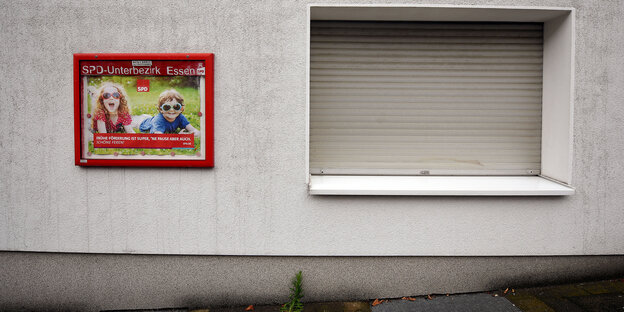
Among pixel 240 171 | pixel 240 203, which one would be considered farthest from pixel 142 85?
pixel 240 203

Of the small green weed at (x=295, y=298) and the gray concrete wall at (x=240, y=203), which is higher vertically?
the gray concrete wall at (x=240, y=203)

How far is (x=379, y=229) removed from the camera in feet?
13.6

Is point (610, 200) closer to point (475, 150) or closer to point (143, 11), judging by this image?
point (475, 150)

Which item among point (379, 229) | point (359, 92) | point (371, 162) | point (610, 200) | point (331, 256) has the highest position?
point (359, 92)

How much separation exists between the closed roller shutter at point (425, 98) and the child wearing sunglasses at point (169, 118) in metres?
1.36

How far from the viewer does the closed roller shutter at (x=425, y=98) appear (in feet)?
15.0

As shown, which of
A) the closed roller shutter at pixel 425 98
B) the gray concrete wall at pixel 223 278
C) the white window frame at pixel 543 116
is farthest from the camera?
the closed roller shutter at pixel 425 98

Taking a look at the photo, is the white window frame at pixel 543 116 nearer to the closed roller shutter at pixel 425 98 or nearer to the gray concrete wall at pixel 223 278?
the closed roller shutter at pixel 425 98

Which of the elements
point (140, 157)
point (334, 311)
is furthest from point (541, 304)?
point (140, 157)

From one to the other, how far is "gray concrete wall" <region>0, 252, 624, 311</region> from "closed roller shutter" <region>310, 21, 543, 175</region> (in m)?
1.02

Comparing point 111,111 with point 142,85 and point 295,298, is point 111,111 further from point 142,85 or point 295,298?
point 295,298

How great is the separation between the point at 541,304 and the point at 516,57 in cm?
259

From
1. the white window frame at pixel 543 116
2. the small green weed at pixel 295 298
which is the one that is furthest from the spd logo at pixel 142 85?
the small green weed at pixel 295 298

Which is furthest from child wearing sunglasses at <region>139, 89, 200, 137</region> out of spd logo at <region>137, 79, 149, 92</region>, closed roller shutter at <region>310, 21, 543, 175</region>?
closed roller shutter at <region>310, 21, 543, 175</region>
